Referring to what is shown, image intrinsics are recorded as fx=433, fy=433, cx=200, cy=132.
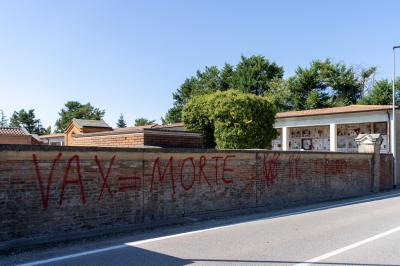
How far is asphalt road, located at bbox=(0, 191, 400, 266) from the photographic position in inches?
282

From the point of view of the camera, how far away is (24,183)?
8.63m

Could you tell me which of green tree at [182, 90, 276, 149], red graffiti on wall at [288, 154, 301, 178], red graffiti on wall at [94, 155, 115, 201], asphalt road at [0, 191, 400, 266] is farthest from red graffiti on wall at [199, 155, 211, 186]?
green tree at [182, 90, 276, 149]

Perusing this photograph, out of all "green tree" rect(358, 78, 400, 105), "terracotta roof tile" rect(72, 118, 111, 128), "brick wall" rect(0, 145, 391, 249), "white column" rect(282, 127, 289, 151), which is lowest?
"brick wall" rect(0, 145, 391, 249)

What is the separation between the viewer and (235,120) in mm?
27125

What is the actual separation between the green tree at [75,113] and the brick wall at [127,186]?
76860mm

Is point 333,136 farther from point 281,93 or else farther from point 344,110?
point 281,93

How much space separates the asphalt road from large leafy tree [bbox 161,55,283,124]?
49.9 m

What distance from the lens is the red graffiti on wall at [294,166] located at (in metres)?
16.5

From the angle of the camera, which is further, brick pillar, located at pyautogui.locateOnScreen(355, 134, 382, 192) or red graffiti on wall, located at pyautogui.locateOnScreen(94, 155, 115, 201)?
brick pillar, located at pyautogui.locateOnScreen(355, 134, 382, 192)

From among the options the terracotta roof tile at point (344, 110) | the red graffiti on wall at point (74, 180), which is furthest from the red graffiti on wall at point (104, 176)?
the terracotta roof tile at point (344, 110)

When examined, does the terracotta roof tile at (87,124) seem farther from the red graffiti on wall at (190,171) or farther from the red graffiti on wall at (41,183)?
the red graffiti on wall at (41,183)

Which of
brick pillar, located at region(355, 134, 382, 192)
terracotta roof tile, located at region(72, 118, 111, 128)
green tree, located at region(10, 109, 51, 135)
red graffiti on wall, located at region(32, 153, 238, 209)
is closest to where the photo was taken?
red graffiti on wall, located at region(32, 153, 238, 209)

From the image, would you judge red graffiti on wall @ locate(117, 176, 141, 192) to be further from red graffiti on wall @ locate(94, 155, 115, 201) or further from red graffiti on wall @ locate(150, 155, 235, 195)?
red graffiti on wall @ locate(150, 155, 235, 195)

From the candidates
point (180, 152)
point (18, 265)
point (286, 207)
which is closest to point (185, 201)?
point (180, 152)
